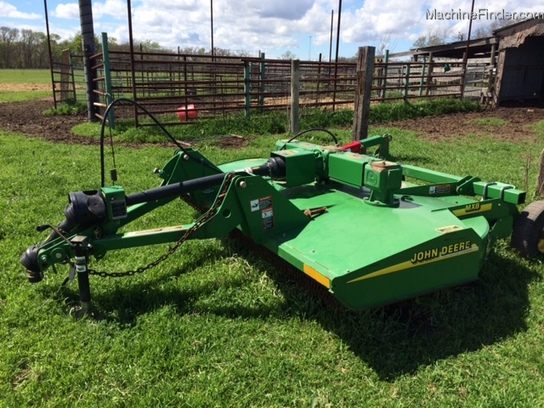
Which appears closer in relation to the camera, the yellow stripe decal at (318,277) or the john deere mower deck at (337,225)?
the yellow stripe decal at (318,277)

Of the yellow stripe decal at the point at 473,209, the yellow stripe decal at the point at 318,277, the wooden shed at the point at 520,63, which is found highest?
the wooden shed at the point at 520,63

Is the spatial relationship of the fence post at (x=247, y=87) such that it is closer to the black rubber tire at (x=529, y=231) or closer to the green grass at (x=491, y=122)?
the green grass at (x=491, y=122)

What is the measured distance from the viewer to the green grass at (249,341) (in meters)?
2.55

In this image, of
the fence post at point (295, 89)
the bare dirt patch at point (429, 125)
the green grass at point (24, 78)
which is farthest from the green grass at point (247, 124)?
the green grass at point (24, 78)

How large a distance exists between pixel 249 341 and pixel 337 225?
102cm

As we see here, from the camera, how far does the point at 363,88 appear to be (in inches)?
284

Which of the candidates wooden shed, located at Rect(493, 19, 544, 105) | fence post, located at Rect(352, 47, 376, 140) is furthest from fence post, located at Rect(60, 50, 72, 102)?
wooden shed, located at Rect(493, 19, 544, 105)

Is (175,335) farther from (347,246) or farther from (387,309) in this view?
(387,309)

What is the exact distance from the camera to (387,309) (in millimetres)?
3334

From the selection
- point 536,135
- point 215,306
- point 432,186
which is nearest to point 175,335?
point 215,306

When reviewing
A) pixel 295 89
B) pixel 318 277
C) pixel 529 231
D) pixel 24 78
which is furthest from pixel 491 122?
pixel 24 78

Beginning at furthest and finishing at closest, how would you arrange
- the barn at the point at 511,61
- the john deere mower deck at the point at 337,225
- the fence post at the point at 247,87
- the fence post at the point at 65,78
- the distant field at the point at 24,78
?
the distant field at the point at 24,78 < the barn at the point at 511,61 < the fence post at the point at 65,78 < the fence post at the point at 247,87 < the john deere mower deck at the point at 337,225

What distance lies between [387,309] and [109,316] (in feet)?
6.32

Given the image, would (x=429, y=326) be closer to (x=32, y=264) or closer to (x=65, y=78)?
(x=32, y=264)
